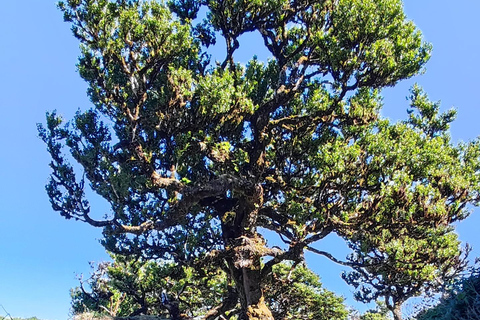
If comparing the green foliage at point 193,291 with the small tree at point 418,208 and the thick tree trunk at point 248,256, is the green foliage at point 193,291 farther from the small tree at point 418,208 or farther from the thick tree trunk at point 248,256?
the small tree at point 418,208

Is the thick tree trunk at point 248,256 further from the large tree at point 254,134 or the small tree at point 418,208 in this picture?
the small tree at point 418,208

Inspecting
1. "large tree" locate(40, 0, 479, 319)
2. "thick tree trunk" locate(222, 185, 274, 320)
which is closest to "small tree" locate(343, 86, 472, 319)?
"large tree" locate(40, 0, 479, 319)

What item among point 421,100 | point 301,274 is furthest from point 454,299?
point 301,274


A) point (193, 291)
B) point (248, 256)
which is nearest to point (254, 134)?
point (248, 256)

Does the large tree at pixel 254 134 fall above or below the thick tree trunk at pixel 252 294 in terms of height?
above

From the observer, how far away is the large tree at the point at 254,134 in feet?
39.3

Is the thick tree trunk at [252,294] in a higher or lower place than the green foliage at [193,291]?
lower

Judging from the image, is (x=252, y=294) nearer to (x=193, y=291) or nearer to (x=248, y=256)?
(x=248, y=256)

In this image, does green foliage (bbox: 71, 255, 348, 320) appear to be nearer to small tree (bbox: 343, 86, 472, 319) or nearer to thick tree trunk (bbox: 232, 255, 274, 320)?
thick tree trunk (bbox: 232, 255, 274, 320)

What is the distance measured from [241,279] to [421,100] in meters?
13.4

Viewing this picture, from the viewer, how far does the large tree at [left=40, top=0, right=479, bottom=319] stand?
39.3 ft

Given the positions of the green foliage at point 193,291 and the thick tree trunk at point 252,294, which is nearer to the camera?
the thick tree trunk at point 252,294

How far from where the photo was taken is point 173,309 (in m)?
15.4

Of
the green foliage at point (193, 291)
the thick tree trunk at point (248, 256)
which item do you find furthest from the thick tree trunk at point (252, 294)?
the green foliage at point (193, 291)
